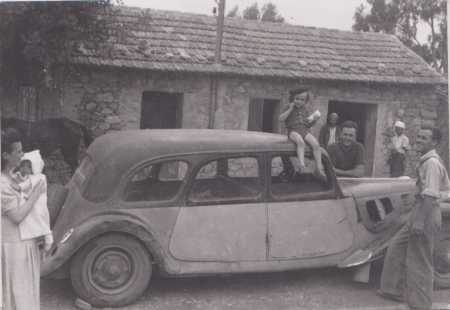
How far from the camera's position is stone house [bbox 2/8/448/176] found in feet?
23.6

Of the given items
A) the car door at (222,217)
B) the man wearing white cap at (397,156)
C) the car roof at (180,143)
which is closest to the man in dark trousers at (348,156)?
the car roof at (180,143)

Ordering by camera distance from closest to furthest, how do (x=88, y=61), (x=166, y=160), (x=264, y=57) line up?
(x=166, y=160)
(x=88, y=61)
(x=264, y=57)

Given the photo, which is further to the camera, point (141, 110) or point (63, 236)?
point (141, 110)

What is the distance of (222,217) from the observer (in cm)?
429

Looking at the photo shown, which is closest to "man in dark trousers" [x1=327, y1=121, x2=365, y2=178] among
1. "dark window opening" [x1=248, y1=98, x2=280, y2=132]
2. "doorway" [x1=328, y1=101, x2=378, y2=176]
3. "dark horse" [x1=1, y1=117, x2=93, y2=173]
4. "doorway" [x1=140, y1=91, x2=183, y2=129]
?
"dark window opening" [x1=248, y1=98, x2=280, y2=132]

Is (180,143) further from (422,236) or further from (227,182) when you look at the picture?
(422,236)

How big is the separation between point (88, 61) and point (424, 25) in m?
4.44

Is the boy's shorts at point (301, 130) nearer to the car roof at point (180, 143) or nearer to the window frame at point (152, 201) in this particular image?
the car roof at point (180, 143)

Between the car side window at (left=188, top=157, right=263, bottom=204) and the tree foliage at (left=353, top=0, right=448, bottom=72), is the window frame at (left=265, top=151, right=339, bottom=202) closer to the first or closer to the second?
the car side window at (left=188, top=157, right=263, bottom=204)

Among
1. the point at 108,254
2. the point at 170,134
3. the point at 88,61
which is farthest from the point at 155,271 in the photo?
the point at 88,61

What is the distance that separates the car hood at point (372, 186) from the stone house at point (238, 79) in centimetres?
189

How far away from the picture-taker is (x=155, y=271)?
4473 mm

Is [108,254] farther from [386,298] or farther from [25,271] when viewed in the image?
[386,298]

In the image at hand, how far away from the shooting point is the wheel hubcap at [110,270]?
4.04 m
